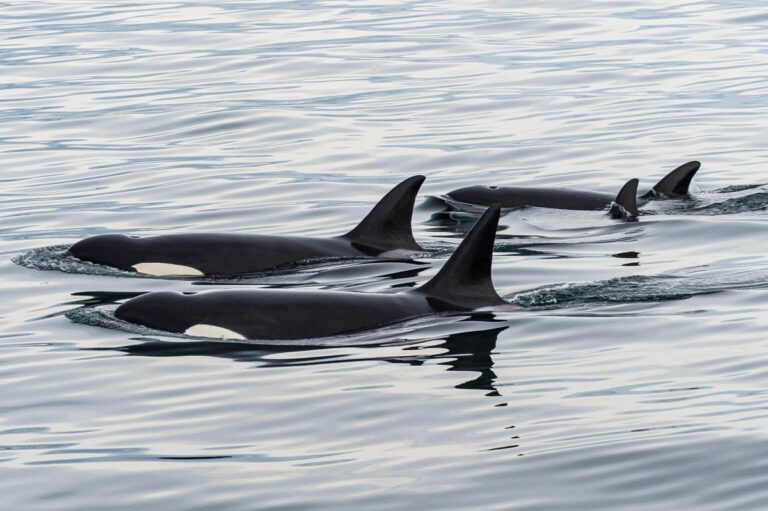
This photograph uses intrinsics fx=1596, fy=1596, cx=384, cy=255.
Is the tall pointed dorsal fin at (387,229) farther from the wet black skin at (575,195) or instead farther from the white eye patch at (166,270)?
the wet black skin at (575,195)

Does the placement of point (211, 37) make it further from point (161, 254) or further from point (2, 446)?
point (2, 446)

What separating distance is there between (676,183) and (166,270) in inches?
242

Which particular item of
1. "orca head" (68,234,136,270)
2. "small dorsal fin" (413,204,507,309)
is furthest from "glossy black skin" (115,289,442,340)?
"orca head" (68,234,136,270)

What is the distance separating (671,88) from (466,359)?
688 inches

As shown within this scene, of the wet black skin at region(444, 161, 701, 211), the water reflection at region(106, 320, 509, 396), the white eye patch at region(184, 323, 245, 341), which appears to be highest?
the wet black skin at region(444, 161, 701, 211)

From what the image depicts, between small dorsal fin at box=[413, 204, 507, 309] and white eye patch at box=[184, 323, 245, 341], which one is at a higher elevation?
small dorsal fin at box=[413, 204, 507, 309]

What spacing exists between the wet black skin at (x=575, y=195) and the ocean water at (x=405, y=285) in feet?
0.88

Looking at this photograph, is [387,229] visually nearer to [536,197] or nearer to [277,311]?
[536,197]

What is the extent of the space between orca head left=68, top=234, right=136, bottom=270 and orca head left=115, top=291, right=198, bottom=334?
235 cm

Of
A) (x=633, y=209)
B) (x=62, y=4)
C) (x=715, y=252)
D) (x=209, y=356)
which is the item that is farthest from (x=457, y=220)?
(x=62, y=4)

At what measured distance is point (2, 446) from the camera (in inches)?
335

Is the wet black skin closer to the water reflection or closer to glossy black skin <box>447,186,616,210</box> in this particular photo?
glossy black skin <box>447,186,616,210</box>

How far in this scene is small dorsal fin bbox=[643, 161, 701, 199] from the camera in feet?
55.4

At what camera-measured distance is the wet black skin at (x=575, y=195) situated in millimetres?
16797
